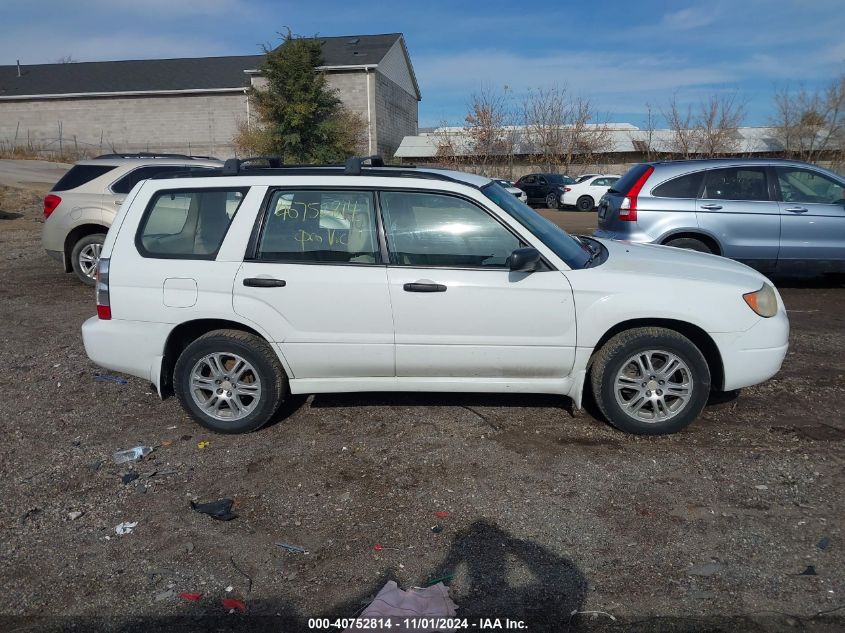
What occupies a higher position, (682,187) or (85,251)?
(682,187)

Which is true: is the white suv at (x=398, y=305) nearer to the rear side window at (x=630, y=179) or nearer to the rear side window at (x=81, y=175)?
the rear side window at (x=630, y=179)

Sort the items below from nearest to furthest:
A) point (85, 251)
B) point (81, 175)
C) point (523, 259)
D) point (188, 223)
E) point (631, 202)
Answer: point (523, 259)
point (188, 223)
point (631, 202)
point (85, 251)
point (81, 175)

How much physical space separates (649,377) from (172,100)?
41.0 metres

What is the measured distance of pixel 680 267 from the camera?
484 centimetres

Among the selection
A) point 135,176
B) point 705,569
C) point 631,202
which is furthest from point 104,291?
point 631,202

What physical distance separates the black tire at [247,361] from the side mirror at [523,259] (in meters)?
1.74

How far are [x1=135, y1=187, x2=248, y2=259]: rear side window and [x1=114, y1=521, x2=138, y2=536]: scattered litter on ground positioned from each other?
1.82 metres

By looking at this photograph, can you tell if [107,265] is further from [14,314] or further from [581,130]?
[581,130]

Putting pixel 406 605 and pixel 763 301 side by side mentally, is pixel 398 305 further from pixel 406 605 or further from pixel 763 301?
pixel 763 301

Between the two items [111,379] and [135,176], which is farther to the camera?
[135,176]

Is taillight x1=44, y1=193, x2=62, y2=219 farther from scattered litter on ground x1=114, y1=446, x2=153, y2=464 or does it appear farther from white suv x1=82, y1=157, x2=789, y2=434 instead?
scattered litter on ground x1=114, y1=446, x2=153, y2=464

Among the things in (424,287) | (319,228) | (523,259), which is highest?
(319,228)

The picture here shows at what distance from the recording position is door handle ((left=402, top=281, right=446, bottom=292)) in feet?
15.0

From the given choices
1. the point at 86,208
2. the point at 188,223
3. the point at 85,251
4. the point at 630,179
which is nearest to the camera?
the point at 188,223
